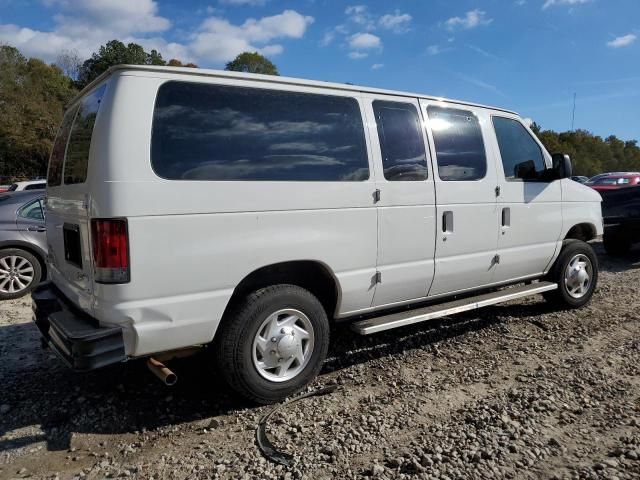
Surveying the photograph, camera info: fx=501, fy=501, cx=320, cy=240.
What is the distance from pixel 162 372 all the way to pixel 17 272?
4563mm

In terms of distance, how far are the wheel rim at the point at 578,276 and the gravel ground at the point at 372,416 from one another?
92 centimetres

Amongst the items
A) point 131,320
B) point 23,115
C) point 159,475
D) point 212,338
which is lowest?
point 159,475

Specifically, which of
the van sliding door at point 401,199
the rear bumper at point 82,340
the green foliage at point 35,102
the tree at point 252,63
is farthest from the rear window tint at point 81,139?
the tree at point 252,63

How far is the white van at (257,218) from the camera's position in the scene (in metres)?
2.86

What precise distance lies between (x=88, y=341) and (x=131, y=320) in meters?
0.24

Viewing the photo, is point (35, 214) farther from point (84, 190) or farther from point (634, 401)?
point (634, 401)

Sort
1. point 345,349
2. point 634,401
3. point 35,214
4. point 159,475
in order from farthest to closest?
point 35,214, point 345,349, point 634,401, point 159,475

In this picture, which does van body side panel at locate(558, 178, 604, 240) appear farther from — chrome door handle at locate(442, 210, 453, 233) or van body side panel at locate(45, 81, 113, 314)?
van body side panel at locate(45, 81, 113, 314)

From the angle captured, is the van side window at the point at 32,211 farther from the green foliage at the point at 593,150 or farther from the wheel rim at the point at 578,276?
the green foliage at the point at 593,150

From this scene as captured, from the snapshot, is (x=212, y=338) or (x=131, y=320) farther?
(x=212, y=338)

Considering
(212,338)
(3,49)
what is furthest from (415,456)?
(3,49)

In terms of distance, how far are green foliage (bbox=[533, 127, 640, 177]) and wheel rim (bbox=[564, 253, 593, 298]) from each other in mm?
52619

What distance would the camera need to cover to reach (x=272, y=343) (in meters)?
3.39

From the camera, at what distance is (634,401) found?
3459 millimetres
